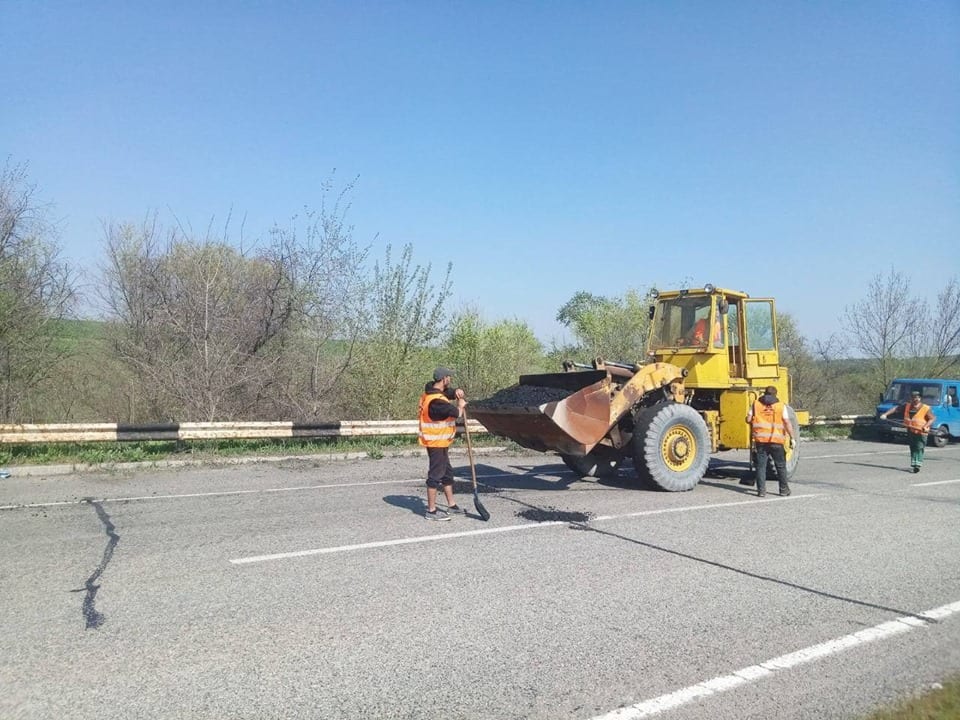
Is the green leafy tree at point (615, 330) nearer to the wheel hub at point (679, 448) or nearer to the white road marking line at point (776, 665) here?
the wheel hub at point (679, 448)

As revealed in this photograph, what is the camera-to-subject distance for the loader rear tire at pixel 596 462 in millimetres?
11695

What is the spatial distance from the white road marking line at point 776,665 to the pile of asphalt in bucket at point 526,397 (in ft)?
16.4

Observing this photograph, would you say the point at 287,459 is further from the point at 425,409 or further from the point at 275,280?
the point at 425,409

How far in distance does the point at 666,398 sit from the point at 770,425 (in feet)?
5.00

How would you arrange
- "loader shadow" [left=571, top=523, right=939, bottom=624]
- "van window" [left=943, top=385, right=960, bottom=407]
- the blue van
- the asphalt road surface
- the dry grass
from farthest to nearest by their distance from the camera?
"van window" [left=943, top=385, right=960, bottom=407]
the blue van
"loader shadow" [left=571, top=523, right=939, bottom=624]
the asphalt road surface
the dry grass

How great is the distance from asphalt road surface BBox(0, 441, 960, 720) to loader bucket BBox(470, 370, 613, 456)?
86cm

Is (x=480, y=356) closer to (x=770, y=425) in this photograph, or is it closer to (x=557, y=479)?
(x=557, y=479)

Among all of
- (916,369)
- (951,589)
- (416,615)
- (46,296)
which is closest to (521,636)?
(416,615)

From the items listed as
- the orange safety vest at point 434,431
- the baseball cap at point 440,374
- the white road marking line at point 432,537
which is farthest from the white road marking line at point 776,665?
the baseball cap at point 440,374

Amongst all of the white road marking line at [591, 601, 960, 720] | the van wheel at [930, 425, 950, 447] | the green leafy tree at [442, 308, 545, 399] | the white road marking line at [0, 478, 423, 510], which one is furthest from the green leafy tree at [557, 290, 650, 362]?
the white road marking line at [591, 601, 960, 720]

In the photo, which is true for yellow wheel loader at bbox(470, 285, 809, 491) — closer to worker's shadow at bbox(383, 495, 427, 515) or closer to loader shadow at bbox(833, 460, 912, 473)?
worker's shadow at bbox(383, 495, 427, 515)

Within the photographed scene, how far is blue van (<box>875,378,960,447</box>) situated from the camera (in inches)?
876

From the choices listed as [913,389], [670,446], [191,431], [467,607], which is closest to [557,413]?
[670,446]

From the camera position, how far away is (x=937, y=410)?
22328mm
